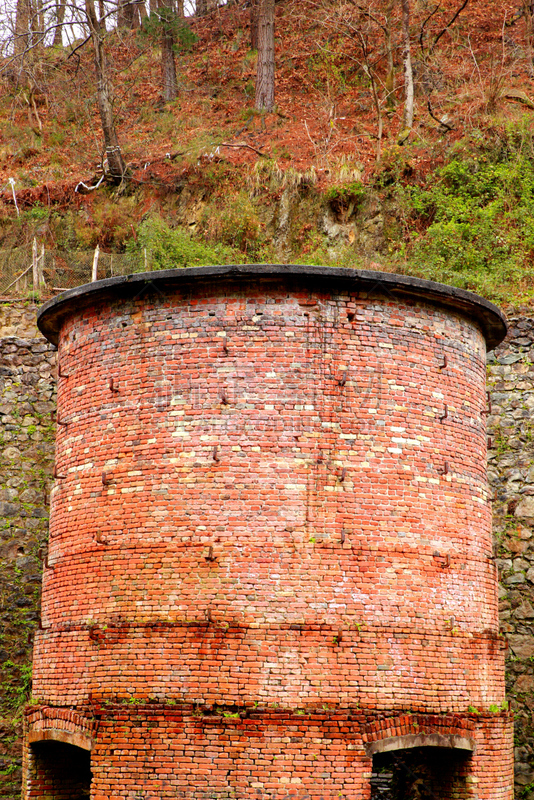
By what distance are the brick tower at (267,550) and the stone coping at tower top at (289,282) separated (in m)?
0.03

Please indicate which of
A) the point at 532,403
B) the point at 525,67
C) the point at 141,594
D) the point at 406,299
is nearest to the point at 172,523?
the point at 141,594

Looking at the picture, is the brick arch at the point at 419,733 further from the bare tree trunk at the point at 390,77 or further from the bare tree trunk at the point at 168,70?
the bare tree trunk at the point at 168,70

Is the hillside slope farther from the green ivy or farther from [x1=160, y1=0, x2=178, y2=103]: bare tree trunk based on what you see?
[x1=160, y1=0, x2=178, y2=103]: bare tree trunk

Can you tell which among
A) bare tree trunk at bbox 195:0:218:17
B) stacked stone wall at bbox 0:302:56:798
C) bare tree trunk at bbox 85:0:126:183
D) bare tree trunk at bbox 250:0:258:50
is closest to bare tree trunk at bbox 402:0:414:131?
bare tree trunk at bbox 85:0:126:183

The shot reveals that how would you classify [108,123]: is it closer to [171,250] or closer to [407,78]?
[171,250]

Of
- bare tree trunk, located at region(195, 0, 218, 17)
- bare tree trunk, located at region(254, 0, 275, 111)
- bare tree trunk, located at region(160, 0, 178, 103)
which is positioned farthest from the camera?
bare tree trunk, located at region(195, 0, 218, 17)

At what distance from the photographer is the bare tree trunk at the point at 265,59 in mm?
24500

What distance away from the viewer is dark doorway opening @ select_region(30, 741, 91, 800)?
9.91 metres

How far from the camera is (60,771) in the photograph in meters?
10.2

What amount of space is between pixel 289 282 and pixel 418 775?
22.2 ft

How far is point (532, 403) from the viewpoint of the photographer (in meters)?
13.7

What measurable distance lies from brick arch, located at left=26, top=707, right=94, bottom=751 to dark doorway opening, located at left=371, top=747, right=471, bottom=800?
4.03 m

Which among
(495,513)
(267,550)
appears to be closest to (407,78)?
(495,513)

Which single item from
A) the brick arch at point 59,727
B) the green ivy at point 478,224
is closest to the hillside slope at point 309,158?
the green ivy at point 478,224
